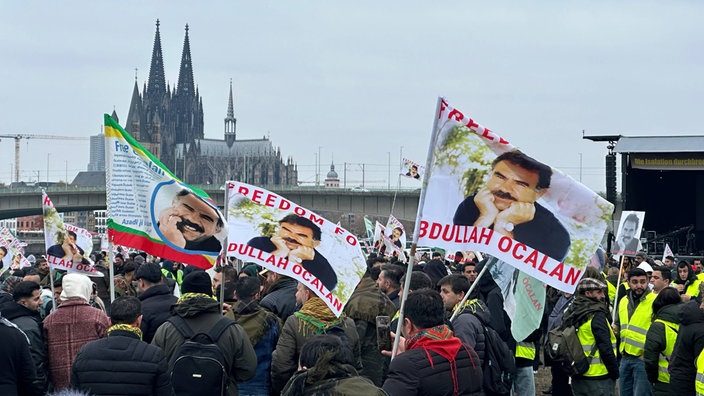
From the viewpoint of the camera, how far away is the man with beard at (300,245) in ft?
26.7

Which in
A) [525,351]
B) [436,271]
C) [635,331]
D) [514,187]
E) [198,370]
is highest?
[514,187]

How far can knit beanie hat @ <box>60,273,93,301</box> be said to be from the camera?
768 centimetres

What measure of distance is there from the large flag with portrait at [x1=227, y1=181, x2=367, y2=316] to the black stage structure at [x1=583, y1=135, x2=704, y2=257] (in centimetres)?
2664

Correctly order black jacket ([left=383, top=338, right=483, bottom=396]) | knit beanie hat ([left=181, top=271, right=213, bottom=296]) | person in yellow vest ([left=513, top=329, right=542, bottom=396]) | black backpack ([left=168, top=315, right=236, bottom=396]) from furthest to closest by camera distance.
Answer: person in yellow vest ([left=513, top=329, right=542, bottom=396]) → knit beanie hat ([left=181, top=271, right=213, bottom=296]) → black backpack ([left=168, top=315, right=236, bottom=396]) → black jacket ([left=383, top=338, right=483, bottom=396])

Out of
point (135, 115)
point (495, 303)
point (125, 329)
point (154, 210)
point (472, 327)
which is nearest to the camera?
point (125, 329)

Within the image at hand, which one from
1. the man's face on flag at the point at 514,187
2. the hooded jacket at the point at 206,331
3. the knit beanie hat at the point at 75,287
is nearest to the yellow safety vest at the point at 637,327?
the man's face on flag at the point at 514,187

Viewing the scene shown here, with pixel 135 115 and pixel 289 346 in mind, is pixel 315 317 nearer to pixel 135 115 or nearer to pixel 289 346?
pixel 289 346

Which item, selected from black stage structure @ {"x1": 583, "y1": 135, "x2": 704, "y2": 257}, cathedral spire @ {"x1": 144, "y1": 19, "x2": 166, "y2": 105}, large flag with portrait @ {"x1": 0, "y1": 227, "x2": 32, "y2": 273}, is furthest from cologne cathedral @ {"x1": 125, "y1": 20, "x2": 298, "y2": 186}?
large flag with portrait @ {"x1": 0, "y1": 227, "x2": 32, "y2": 273}

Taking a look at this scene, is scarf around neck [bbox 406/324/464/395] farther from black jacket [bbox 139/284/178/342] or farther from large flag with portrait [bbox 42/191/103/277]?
large flag with portrait [bbox 42/191/103/277]

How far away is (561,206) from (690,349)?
249 centimetres

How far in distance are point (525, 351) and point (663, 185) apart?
30.1m

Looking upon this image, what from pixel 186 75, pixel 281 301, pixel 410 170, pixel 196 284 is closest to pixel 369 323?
pixel 281 301

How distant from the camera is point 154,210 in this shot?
9.04 m

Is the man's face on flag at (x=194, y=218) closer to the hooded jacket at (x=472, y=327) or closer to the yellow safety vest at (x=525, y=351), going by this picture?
the hooded jacket at (x=472, y=327)
